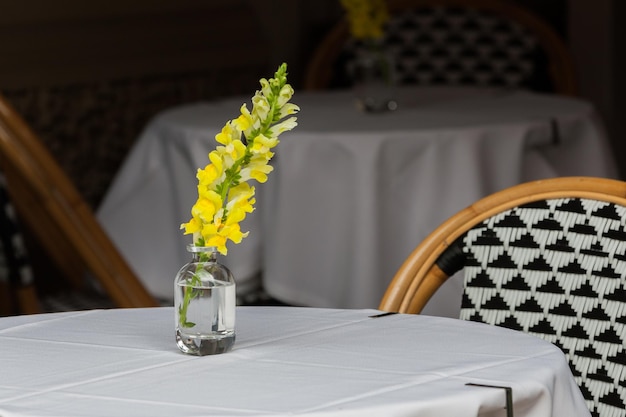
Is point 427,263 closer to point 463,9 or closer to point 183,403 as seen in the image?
point 183,403

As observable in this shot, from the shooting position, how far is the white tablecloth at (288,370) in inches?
41.1

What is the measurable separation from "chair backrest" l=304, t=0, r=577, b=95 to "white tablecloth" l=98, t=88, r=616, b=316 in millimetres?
1465

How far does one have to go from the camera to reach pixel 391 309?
1.62 metres

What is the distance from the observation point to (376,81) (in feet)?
9.82

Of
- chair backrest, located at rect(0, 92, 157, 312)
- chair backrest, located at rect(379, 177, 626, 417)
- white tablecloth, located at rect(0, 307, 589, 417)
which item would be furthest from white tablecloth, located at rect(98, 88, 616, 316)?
white tablecloth, located at rect(0, 307, 589, 417)

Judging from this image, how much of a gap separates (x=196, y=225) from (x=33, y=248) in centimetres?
275

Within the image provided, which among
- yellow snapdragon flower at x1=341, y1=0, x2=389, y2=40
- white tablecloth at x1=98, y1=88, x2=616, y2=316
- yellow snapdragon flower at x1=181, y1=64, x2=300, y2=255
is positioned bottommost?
white tablecloth at x1=98, y1=88, x2=616, y2=316

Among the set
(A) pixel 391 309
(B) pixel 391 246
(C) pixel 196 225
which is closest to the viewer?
(C) pixel 196 225

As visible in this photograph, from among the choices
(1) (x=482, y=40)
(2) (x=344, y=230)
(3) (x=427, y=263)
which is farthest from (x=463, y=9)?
(3) (x=427, y=263)

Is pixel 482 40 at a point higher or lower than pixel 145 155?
higher

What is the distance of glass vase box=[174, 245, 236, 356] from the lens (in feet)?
4.03

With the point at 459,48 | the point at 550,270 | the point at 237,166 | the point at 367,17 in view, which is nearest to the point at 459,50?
the point at 459,48

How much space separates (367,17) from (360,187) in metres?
0.62

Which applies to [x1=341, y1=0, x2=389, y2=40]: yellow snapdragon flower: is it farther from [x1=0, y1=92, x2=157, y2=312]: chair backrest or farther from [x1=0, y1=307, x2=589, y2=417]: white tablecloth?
[x1=0, y1=307, x2=589, y2=417]: white tablecloth
